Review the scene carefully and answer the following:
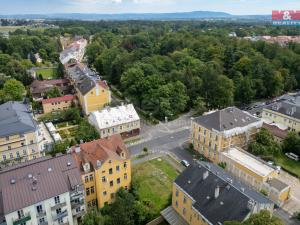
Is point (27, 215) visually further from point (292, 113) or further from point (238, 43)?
point (238, 43)

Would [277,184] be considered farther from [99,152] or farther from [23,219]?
[23,219]

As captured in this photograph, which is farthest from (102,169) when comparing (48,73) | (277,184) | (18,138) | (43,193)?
(48,73)

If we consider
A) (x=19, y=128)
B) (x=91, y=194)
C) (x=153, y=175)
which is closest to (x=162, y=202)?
(x=153, y=175)

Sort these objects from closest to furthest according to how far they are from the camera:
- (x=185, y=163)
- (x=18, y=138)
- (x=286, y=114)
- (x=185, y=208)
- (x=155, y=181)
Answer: (x=185, y=208)
(x=155, y=181)
(x=18, y=138)
(x=185, y=163)
(x=286, y=114)

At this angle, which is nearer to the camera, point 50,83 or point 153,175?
point 153,175

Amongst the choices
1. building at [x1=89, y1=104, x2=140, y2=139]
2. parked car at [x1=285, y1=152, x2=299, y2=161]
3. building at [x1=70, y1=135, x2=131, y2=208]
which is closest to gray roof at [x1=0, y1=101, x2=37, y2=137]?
building at [x1=89, y1=104, x2=140, y2=139]
